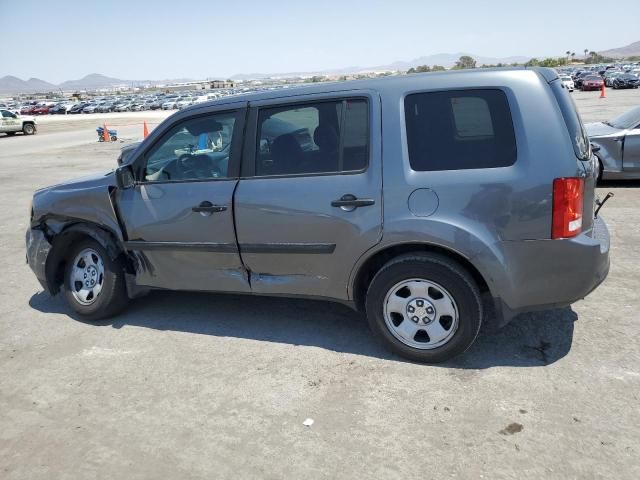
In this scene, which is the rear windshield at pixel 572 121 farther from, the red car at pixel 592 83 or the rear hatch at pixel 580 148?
the red car at pixel 592 83

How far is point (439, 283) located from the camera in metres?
3.35

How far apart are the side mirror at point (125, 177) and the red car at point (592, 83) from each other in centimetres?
4693

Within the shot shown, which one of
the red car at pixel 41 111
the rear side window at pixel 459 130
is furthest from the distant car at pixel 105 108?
the rear side window at pixel 459 130

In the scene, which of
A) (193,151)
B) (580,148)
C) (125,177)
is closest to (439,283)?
(580,148)

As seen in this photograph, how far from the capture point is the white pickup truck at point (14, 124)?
28.8m

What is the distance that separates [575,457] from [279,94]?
2911 millimetres

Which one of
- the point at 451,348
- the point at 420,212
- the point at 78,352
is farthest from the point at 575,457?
the point at 78,352

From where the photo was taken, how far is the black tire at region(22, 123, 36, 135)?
1196 inches

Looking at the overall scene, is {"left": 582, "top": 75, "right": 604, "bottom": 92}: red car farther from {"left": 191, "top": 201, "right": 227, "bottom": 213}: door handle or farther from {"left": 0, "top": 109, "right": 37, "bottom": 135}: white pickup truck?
{"left": 191, "top": 201, "right": 227, "bottom": 213}: door handle

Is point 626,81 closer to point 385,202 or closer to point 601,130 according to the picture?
point 601,130

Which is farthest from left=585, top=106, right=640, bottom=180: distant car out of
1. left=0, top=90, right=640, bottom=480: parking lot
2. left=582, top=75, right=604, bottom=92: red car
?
left=582, top=75, right=604, bottom=92: red car

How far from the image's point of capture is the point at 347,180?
347 centimetres

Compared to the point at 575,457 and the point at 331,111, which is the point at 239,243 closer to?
the point at 331,111

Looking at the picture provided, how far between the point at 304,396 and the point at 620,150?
7.56 metres
